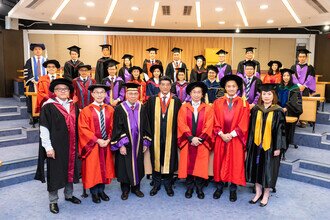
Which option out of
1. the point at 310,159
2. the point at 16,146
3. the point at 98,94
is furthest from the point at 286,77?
the point at 16,146

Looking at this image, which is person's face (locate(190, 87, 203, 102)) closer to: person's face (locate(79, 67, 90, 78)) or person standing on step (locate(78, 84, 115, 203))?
person standing on step (locate(78, 84, 115, 203))

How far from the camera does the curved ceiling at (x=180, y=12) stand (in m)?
6.99

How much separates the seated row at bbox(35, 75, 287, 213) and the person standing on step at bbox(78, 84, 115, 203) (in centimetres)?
1

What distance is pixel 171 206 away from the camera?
363 cm

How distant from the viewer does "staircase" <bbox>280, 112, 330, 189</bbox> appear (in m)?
4.41

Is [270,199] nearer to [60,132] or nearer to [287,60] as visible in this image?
[60,132]

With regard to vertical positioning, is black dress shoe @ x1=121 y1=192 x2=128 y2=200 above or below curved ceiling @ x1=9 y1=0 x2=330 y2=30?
below

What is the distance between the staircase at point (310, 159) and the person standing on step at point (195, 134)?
156 cm

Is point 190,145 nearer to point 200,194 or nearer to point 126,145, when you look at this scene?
point 200,194

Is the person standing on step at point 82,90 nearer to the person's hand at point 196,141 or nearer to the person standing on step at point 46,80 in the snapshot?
the person standing on step at point 46,80

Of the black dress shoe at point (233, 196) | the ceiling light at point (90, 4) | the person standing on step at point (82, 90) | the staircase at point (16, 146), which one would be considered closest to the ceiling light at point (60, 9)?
the ceiling light at point (90, 4)

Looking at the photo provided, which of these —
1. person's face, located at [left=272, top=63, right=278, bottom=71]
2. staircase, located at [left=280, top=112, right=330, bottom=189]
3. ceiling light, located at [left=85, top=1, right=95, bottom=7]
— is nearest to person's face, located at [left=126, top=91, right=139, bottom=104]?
staircase, located at [left=280, top=112, right=330, bottom=189]

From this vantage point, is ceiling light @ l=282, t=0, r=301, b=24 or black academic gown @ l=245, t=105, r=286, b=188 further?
ceiling light @ l=282, t=0, r=301, b=24

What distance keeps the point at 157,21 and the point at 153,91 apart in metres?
5.06
